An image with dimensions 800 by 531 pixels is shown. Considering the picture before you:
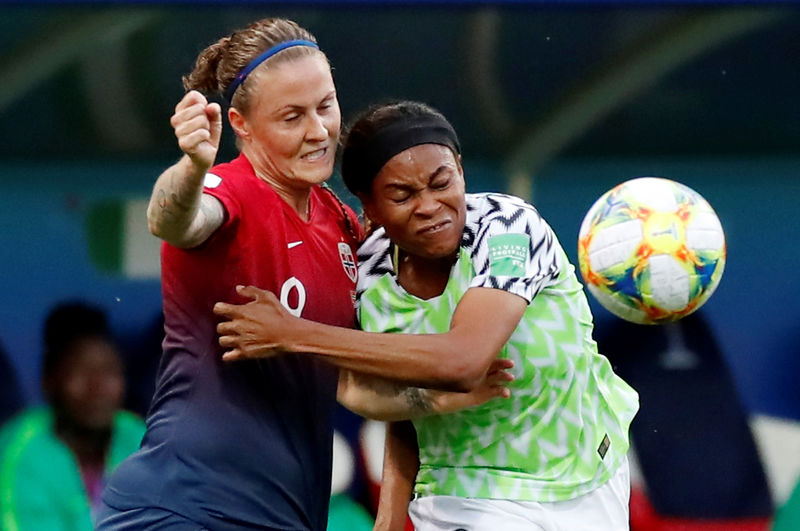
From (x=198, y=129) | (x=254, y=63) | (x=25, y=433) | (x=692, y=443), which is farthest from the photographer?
Result: (x=692, y=443)

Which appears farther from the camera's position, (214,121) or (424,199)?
(424,199)

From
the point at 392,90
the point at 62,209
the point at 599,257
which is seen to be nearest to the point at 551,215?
the point at 392,90

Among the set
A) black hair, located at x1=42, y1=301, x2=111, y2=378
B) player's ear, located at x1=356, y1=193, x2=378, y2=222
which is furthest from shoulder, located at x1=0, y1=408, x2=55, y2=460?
player's ear, located at x1=356, y1=193, x2=378, y2=222

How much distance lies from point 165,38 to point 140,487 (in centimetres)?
196

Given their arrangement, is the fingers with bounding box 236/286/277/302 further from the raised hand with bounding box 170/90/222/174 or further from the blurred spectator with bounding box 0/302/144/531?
the blurred spectator with bounding box 0/302/144/531

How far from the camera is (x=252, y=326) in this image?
8.98ft

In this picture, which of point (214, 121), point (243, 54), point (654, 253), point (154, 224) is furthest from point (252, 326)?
point (654, 253)

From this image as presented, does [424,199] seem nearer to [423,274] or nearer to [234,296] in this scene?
[423,274]

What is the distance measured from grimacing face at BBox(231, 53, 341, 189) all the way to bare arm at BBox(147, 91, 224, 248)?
1.06 feet

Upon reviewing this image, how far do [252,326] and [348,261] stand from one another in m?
0.44

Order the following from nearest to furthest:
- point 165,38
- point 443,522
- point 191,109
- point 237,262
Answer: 1. point 191,109
2. point 237,262
3. point 443,522
4. point 165,38

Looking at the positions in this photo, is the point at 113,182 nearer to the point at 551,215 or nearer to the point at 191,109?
the point at 551,215

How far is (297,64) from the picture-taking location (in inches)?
117

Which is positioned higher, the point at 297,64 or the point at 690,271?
the point at 297,64
